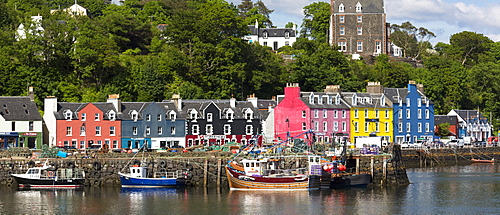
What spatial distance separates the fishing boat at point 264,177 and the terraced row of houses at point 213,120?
14087mm

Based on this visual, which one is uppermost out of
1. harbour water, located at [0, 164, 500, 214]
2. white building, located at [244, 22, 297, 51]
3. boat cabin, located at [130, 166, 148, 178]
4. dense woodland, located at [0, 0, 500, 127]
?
white building, located at [244, 22, 297, 51]

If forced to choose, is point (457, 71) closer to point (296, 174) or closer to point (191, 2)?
point (191, 2)

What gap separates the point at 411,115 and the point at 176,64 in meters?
30.3

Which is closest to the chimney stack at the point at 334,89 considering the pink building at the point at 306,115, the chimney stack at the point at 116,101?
the pink building at the point at 306,115

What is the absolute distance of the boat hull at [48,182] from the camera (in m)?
70.9

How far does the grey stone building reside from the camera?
478 feet

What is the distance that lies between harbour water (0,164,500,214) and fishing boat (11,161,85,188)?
1.13 metres

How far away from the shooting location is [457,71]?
13462 cm

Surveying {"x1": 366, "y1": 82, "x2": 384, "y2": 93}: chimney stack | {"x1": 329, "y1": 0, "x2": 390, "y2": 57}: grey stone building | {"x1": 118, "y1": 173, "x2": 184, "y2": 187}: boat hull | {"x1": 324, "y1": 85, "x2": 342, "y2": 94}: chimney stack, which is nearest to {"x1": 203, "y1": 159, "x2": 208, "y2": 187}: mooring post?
{"x1": 118, "y1": 173, "x2": 184, "y2": 187}: boat hull

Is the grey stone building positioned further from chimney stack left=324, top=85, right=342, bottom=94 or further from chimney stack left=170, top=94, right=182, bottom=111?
chimney stack left=170, top=94, right=182, bottom=111

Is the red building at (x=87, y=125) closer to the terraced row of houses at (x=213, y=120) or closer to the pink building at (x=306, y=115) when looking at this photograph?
the terraced row of houses at (x=213, y=120)

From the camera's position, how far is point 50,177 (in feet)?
235

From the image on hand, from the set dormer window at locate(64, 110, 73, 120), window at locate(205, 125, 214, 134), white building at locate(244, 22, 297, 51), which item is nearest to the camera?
dormer window at locate(64, 110, 73, 120)

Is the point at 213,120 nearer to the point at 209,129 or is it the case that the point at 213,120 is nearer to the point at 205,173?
the point at 209,129
